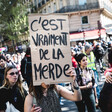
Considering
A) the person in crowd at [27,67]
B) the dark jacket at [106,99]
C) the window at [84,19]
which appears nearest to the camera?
the dark jacket at [106,99]

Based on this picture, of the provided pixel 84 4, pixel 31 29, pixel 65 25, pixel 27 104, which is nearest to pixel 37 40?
pixel 31 29

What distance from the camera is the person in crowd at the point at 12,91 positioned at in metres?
2.48

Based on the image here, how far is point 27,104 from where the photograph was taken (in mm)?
2172

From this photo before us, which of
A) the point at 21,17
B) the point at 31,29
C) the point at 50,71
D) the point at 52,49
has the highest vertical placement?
the point at 21,17

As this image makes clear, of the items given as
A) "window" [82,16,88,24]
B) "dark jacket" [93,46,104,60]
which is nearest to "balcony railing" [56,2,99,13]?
"window" [82,16,88,24]

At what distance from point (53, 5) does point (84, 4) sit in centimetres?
540

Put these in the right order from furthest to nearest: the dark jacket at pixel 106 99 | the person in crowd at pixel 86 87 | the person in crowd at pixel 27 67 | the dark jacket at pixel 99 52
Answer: the dark jacket at pixel 99 52, the person in crowd at pixel 27 67, the person in crowd at pixel 86 87, the dark jacket at pixel 106 99

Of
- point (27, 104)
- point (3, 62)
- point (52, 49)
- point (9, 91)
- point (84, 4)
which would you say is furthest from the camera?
point (84, 4)

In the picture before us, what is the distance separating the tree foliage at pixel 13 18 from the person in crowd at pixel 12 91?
85.6 feet

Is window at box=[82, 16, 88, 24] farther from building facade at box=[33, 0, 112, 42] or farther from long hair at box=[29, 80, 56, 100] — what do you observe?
long hair at box=[29, 80, 56, 100]

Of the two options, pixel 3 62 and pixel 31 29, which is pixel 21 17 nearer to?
pixel 3 62

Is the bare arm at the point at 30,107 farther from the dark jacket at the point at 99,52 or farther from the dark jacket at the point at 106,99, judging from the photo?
the dark jacket at the point at 99,52

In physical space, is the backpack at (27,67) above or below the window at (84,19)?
below

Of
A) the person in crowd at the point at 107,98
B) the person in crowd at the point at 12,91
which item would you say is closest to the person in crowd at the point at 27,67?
the person in crowd at the point at 12,91
